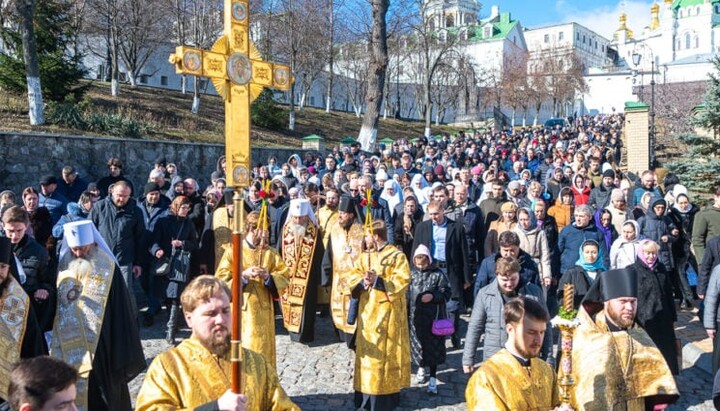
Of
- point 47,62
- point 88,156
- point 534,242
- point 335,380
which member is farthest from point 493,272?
point 47,62

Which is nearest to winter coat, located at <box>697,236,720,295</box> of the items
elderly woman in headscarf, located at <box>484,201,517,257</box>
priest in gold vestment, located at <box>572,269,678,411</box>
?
elderly woman in headscarf, located at <box>484,201,517,257</box>

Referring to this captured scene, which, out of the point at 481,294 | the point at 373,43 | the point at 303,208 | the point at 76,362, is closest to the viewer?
the point at 76,362

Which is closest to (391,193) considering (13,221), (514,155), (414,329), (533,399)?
(414,329)

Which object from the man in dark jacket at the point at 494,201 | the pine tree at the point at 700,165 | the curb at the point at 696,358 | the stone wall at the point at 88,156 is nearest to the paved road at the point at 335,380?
the curb at the point at 696,358

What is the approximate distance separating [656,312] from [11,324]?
558cm

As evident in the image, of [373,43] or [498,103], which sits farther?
[498,103]

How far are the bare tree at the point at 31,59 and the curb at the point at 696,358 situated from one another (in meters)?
14.4

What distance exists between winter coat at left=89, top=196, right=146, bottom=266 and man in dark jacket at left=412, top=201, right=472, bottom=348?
11.3ft

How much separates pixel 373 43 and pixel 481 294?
1442 cm

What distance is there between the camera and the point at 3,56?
17.1 metres

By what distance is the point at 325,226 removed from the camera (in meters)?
8.25

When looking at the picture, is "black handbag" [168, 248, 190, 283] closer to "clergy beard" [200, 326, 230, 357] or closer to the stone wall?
"clergy beard" [200, 326, 230, 357]

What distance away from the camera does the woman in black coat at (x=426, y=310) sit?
246 inches

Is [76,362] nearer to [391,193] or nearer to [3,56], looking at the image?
[391,193]
